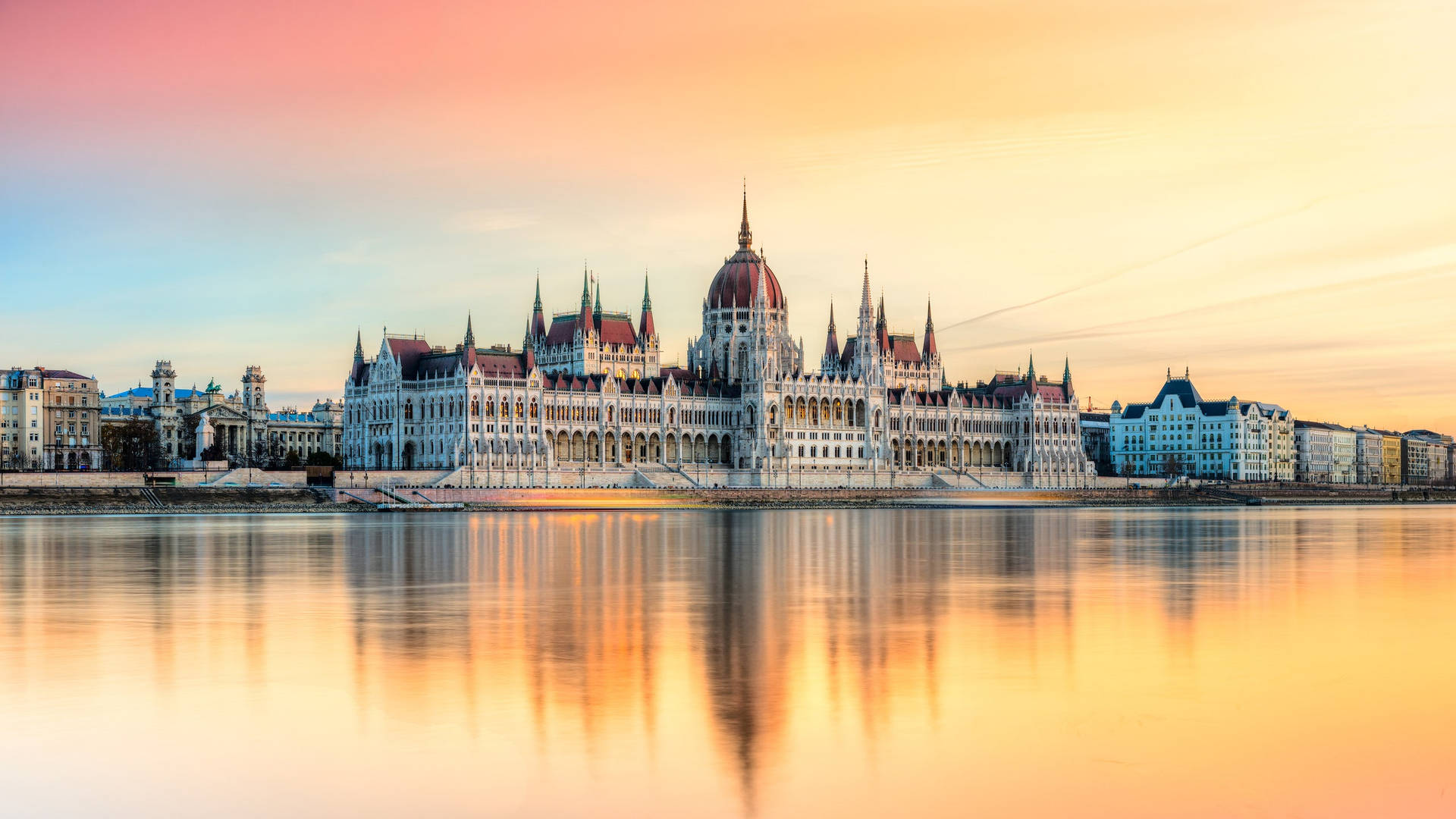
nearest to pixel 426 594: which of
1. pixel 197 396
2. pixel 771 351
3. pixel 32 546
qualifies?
pixel 32 546

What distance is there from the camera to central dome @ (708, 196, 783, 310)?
149625mm

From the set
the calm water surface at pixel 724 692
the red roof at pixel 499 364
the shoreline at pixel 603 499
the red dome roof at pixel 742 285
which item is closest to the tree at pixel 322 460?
the shoreline at pixel 603 499

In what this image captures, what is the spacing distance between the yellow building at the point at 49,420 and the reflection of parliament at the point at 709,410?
1185 inches

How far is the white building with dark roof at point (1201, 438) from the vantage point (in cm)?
18075

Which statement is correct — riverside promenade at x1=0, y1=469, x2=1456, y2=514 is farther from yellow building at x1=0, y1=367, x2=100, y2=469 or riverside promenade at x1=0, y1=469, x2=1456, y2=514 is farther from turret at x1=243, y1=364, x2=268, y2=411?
turret at x1=243, y1=364, x2=268, y2=411

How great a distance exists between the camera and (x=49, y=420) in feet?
473

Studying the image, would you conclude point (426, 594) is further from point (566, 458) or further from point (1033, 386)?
point (1033, 386)

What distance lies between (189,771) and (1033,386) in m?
156

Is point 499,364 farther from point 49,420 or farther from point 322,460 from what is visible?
point 49,420

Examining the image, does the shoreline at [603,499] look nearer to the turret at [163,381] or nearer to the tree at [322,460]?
the tree at [322,460]

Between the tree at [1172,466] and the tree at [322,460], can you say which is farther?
the tree at [1172,466]

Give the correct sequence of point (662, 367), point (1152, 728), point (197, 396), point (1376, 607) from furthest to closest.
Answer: point (197, 396) < point (662, 367) < point (1376, 607) < point (1152, 728)

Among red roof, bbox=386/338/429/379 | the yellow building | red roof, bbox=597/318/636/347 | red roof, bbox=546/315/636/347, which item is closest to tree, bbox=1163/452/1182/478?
red roof, bbox=597/318/636/347

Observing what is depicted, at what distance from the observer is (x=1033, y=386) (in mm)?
165375
